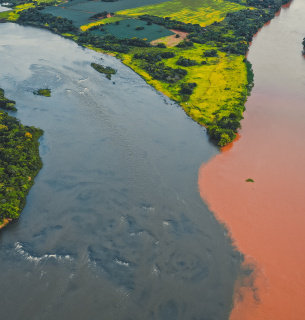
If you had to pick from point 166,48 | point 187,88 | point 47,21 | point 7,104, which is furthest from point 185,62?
point 47,21

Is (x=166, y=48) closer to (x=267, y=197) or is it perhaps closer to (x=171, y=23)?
(x=171, y=23)

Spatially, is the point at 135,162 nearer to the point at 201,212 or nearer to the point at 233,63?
the point at 201,212

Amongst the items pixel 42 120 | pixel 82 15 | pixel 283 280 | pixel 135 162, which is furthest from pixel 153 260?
pixel 82 15

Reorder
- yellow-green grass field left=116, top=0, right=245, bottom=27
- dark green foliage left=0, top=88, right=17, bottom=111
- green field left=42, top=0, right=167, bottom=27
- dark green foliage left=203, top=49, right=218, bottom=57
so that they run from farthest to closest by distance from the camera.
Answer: yellow-green grass field left=116, top=0, right=245, bottom=27 → green field left=42, top=0, right=167, bottom=27 → dark green foliage left=203, top=49, right=218, bottom=57 → dark green foliage left=0, top=88, right=17, bottom=111

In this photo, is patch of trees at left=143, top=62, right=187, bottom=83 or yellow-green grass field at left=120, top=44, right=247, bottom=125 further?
patch of trees at left=143, top=62, right=187, bottom=83

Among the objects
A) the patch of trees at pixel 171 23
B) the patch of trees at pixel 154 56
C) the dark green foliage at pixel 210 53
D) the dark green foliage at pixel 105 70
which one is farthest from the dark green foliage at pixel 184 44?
the dark green foliage at pixel 105 70

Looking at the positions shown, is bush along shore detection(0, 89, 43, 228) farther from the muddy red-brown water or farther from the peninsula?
the muddy red-brown water

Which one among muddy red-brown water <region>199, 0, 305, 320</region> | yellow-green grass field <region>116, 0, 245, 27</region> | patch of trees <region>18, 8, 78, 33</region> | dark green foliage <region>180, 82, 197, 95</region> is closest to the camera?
muddy red-brown water <region>199, 0, 305, 320</region>

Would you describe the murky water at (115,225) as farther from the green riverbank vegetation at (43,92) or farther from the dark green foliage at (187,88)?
the dark green foliage at (187,88)

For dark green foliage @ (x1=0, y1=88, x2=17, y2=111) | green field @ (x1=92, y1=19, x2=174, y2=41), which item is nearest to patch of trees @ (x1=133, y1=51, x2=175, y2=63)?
green field @ (x1=92, y1=19, x2=174, y2=41)
